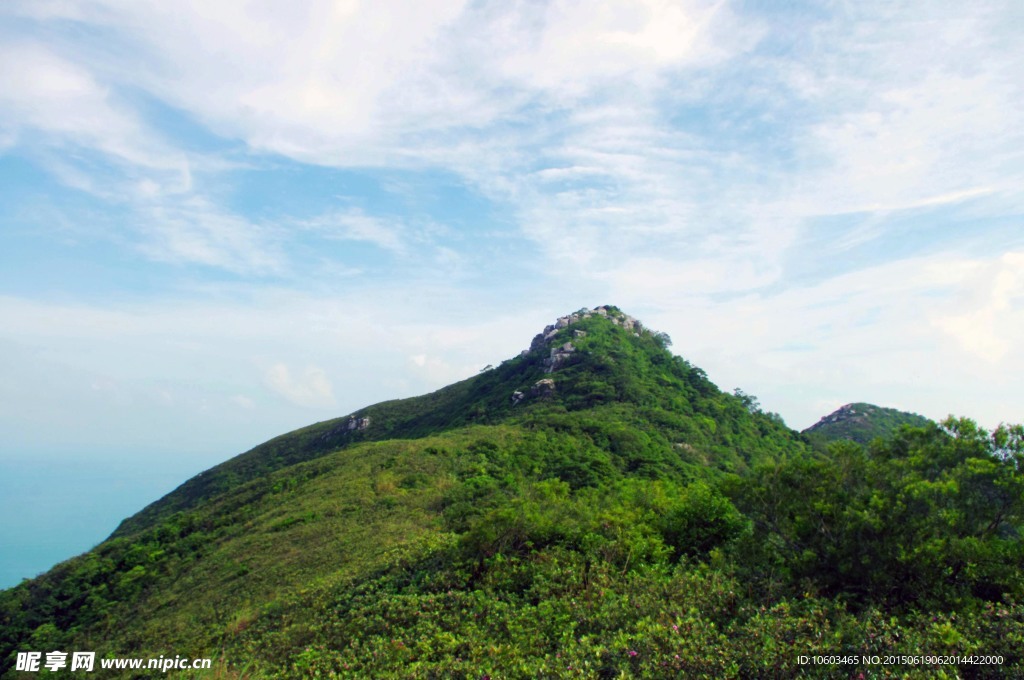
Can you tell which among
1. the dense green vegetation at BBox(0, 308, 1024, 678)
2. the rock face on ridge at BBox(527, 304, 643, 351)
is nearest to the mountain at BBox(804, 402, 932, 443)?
the rock face on ridge at BBox(527, 304, 643, 351)

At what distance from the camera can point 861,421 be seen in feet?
476

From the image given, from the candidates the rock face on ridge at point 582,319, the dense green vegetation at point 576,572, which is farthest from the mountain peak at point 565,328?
the dense green vegetation at point 576,572

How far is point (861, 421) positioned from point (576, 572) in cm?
15127

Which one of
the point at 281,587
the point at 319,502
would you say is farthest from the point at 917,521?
the point at 319,502

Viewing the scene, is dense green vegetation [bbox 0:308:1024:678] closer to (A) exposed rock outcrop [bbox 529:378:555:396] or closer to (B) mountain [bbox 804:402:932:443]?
(A) exposed rock outcrop [bbox 529:378:555:396]

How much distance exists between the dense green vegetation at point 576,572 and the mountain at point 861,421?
317ft

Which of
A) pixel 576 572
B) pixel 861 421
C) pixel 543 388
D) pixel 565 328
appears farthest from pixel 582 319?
pixel 576 572

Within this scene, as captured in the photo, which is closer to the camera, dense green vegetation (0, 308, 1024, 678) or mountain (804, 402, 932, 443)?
dense green vegetation (0, 308, 1024, 678)

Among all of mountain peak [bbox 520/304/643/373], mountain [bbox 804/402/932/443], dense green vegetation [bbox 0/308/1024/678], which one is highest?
mountain peak [bbox 520/304/643/373]

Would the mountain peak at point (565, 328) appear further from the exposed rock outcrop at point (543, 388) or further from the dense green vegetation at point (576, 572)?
the dense green vegetation at point (576, 572)

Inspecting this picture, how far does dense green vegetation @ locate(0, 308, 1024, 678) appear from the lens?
39.7 ft

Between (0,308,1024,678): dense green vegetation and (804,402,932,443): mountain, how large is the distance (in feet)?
317

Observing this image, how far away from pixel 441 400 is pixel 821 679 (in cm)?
11018

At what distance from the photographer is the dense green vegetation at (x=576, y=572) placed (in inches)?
476
